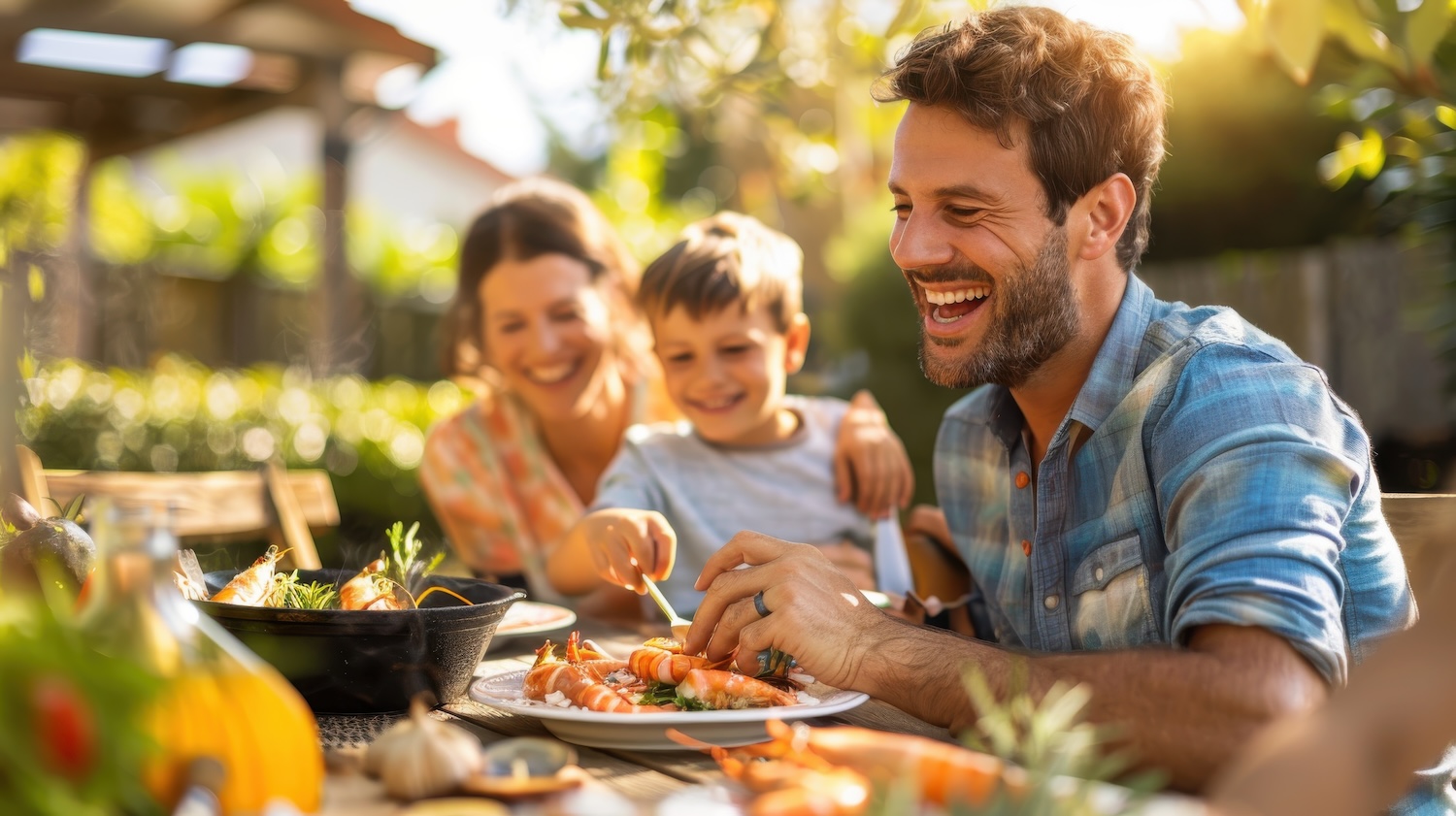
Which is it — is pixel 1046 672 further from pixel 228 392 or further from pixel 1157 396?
pixel 228 392

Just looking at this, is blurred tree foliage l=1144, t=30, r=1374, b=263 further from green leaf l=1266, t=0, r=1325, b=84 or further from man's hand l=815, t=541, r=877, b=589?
green leaf l=1266, t=0, r=1325, b=84

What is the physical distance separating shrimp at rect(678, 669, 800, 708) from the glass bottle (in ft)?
2.00

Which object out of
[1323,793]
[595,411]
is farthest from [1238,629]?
[595,411]

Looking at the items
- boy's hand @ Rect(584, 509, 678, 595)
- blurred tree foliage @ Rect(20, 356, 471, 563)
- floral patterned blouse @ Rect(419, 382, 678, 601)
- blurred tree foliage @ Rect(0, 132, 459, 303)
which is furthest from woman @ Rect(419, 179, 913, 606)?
blurred tree foliage @ Rect(0, 132, 459, 303)

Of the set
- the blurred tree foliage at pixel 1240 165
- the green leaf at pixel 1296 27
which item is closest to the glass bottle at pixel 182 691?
the green leaf at pixel 1296 27

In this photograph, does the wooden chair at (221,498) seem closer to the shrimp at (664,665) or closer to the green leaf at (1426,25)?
the shrimp at (664,665)

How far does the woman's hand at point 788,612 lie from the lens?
1.63 m

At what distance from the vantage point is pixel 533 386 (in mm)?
3572

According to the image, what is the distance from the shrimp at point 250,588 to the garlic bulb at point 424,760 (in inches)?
23.7

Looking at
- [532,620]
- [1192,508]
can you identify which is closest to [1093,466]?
[1192,508]

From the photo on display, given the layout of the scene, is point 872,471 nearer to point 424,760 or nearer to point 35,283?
point 35,283

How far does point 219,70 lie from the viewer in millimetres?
8625

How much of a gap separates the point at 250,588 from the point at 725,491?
59.9 inches

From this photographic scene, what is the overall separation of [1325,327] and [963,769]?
737 cm
